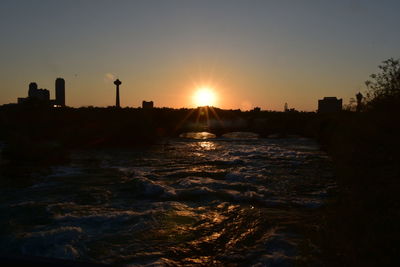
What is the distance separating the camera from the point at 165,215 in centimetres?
1116

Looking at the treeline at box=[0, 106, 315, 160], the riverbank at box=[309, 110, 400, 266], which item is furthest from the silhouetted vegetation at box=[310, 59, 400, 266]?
the treeline at box=[0, 106, 315, 160]

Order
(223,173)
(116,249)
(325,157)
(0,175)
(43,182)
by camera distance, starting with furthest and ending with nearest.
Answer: (325,157), (223,173), (0,175), (43,182), (116,249)

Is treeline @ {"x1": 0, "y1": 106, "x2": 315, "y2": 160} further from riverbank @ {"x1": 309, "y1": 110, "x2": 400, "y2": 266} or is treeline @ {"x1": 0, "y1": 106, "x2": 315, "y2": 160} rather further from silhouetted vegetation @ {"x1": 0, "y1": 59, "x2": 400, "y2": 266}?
riverbank @ {"x1": 309, "y1": 110, "x2": 400, "y2": 266}

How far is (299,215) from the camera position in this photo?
11.0 m

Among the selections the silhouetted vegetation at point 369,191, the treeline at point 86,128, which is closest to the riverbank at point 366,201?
the silhouetted vegetation at point 369,191

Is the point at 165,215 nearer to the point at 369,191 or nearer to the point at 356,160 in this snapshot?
the point at 369,191

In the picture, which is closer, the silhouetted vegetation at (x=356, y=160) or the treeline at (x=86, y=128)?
the silhouetted vegetation at (x=356, y=160)

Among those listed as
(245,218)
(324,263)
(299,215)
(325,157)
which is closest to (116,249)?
(245,218)

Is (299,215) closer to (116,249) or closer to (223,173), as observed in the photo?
(116,249)

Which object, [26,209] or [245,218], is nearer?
[245,218]

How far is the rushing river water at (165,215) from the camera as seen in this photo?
827cm

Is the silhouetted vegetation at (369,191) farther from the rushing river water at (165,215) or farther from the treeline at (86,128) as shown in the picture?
the treeline at (86,128)

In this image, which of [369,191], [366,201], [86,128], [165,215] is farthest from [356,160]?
[86,128]

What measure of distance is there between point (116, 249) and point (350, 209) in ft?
19.4
